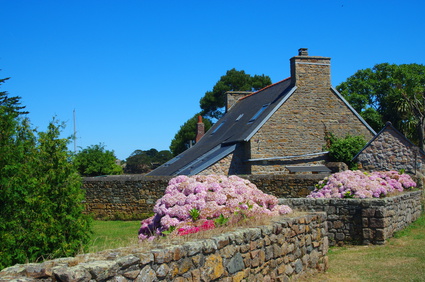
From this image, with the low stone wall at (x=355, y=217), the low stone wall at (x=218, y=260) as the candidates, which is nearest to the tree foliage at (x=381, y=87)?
the low stone wall at (x=355, y=217)

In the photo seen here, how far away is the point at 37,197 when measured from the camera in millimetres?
7949

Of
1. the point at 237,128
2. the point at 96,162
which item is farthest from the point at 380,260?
the point at 96,162

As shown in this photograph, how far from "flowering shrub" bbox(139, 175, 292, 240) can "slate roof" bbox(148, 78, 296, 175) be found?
12079 mm

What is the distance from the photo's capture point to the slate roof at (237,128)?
2325 cm

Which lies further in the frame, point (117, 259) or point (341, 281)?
point (341, 281)

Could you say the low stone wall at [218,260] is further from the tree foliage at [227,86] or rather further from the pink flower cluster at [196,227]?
the tree foliage at [227,86]

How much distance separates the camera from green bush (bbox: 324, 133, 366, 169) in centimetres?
2325

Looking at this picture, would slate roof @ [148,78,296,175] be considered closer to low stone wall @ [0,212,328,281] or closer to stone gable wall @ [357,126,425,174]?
stone gable wall @ [357,126,425,174]

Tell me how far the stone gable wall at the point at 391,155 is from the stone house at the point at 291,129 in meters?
4.26

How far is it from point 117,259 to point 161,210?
13.9 feet

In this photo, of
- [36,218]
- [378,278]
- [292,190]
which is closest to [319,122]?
[292,190]

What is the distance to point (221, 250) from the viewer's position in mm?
5805

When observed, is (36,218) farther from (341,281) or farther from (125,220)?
(125,220)

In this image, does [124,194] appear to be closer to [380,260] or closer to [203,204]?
[203,204]
